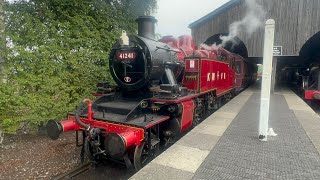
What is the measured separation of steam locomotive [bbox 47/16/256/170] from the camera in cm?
473

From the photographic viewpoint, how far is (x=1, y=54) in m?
6.25

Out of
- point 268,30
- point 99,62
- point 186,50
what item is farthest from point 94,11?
point 268,30

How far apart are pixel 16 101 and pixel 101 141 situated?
2.83m

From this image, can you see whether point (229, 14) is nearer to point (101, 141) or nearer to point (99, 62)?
point (99, 62)

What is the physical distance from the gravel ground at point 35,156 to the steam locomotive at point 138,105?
96cm

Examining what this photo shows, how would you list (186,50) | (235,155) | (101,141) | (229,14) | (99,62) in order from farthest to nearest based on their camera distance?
(229,14), (99,62), (186,50), (101,141), (235,155)

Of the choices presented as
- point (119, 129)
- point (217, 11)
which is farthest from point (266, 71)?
point (217, 11)

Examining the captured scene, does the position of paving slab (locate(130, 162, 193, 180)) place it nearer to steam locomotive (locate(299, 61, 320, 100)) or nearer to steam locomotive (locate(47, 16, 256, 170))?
steam locomotive (locate(47, 16, 256, 170))

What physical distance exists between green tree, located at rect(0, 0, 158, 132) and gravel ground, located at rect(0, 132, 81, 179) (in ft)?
1.87

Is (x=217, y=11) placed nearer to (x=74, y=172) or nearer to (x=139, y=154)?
(x=139, y=154)

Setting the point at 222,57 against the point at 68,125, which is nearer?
the point at 68,125

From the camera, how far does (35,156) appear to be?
630 cm

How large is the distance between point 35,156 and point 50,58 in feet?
9.08

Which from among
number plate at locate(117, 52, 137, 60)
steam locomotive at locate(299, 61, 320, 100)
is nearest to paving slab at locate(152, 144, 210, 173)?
number plate at locate(117, 52, 137, 60)
